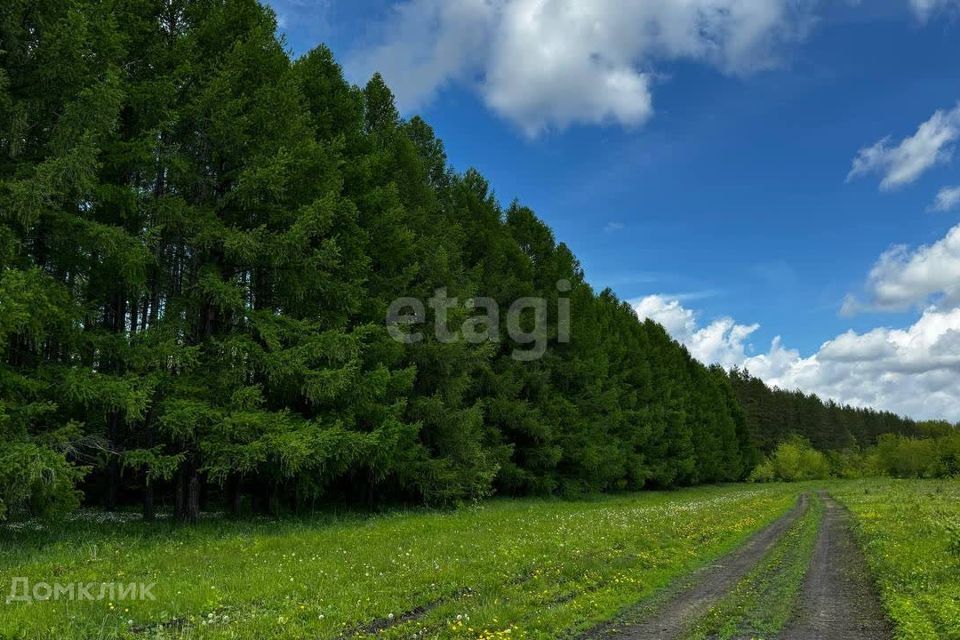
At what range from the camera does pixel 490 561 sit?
1280 centimetres

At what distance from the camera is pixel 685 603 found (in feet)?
33.2

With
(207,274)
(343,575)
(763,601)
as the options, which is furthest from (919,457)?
(207,274)

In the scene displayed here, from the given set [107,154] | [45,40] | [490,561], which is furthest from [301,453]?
[45,40]

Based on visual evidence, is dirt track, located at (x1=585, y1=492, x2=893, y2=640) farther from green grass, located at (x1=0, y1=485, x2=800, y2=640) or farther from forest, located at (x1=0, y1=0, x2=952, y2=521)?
forest, located at (x1=0, y1=0, x2=952, y2=521)

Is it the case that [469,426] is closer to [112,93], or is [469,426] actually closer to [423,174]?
[423,174]

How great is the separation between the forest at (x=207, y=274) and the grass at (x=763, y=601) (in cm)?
1082

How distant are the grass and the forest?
1082cm

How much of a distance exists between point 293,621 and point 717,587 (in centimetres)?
793

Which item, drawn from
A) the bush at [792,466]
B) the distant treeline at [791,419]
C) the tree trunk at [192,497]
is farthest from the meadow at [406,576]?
the distant treeline at [791,419]

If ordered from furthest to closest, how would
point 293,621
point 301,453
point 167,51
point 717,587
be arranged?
point 167,51, point 301,453, point 717,587, point 293,621

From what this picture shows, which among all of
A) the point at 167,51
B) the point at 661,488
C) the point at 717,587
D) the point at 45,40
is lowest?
the point at 661,488

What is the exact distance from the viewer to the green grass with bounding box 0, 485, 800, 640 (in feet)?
26.4
